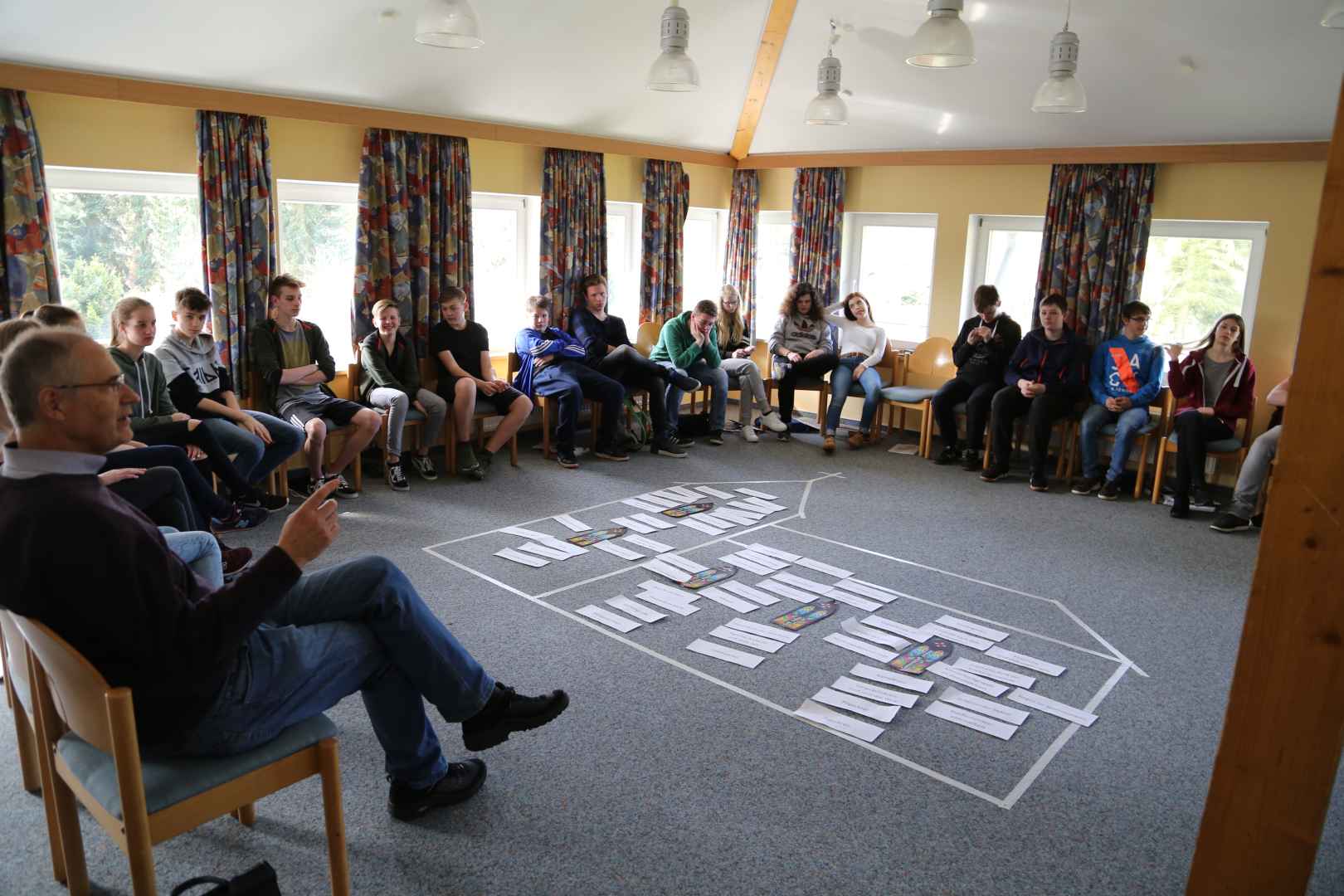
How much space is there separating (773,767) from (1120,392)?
4685 mm

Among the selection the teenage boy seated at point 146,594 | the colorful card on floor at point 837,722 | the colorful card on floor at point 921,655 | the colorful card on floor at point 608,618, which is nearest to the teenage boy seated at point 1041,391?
the colorful card on floor at point 921,655

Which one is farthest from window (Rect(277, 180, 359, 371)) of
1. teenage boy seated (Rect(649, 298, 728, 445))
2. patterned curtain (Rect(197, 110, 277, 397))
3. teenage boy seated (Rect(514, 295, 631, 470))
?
teenage boy seated (Rect(649, 298, 728, 445))

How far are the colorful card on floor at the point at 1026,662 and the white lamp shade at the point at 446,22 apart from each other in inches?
143

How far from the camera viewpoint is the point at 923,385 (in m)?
7.95

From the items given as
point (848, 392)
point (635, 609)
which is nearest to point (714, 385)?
point (848, 392)

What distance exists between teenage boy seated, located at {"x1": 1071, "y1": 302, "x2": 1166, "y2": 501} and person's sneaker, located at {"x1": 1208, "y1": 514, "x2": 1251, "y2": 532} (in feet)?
2.34

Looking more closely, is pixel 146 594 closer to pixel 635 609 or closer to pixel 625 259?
pixel 635 609

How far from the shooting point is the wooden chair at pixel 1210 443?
6004 mm

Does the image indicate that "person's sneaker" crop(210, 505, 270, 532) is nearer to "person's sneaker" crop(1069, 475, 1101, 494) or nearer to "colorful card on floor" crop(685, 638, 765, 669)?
"colorful card on floor" crop(685, 638, 765, 669)

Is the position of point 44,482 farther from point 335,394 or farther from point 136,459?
point 335,394

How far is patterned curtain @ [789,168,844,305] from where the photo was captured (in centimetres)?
838

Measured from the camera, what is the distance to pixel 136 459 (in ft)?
14.3

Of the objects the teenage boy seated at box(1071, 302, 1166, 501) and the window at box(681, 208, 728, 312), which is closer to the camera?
the teenage boy seated at box(1071, 302, 1166, 501)

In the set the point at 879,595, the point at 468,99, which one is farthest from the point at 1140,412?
the point at 468,99
